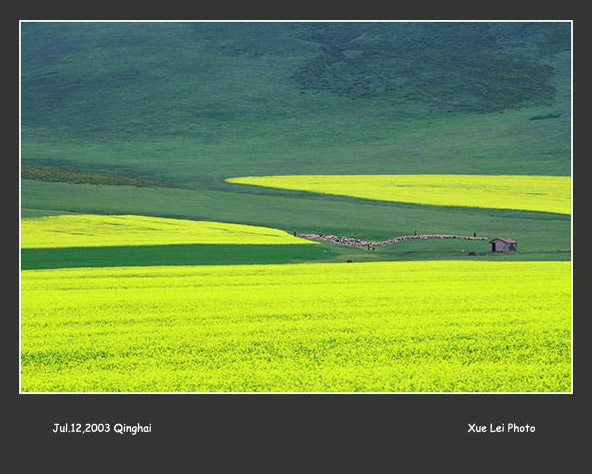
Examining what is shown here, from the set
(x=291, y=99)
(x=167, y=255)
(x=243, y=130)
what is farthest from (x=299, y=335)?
(x=291, y=99)

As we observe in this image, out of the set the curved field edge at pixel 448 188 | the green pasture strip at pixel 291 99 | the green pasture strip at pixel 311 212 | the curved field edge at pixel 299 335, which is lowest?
the green pasture strip at pixel 311 212

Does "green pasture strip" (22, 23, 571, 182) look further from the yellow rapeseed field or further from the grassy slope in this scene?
the yellow rapeseed field

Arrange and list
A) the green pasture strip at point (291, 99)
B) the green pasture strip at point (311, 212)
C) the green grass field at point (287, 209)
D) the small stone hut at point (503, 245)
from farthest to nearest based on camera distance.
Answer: the green pasture strip at point (291, 99) → the green pasture strip at point (311, 212) → the small stone hut at point (503, 245) → the green grass field at point (287, 209)

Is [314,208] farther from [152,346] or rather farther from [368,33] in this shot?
[368,33]

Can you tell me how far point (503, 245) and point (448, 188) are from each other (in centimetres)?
2181

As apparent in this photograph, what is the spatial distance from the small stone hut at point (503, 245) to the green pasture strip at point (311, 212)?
1.50 feet

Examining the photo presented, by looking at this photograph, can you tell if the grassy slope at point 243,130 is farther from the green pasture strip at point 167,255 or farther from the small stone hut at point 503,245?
the green pasture strip at point 167,255

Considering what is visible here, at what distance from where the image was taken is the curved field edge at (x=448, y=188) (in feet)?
145

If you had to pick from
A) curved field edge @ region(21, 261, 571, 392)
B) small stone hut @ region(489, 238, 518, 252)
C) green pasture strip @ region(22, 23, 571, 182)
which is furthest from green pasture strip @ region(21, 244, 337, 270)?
green pasture strip @ region(22, 23, 571, 182)

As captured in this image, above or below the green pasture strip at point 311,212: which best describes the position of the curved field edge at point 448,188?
above

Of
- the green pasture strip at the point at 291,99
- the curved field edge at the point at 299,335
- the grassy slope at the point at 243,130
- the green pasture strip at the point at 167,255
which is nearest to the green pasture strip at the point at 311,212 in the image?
the grassy slope at the point at 243,130

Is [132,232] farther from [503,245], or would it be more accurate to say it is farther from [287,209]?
[503,245]

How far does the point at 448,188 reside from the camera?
51031 mm

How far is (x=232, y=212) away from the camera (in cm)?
4247
